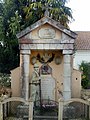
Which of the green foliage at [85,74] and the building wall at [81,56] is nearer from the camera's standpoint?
the green foliage at [85,74]

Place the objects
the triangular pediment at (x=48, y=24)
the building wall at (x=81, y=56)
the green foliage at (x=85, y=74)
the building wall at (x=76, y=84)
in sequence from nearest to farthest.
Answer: the triangular pediment at (x=48, y=24) → the building wall at (x=76, y=84) → the green foliage at (x=85, y=74) → the building wall at (x=81, y=56)

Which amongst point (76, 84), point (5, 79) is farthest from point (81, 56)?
point (76, 84)

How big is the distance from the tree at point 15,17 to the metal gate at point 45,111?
8.45 meters

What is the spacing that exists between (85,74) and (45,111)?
18.1m

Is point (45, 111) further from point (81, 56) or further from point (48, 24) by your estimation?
point (81, 56)

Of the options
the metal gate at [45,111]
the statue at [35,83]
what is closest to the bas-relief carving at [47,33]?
the statue at [35,83]

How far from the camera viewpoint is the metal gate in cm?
1409

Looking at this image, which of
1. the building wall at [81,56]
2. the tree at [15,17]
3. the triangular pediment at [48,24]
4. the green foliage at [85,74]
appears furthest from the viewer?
the building wall at [81,56]

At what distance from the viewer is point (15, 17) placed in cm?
2238

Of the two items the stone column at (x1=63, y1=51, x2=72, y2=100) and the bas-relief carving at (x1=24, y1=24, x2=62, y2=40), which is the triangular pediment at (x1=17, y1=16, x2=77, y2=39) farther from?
the stone column at (x1=63, y1=51, x2=72, y2=100)

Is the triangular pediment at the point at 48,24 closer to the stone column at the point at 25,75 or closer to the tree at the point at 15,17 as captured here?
the stone column at the point at 25,75

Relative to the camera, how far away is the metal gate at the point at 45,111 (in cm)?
1409

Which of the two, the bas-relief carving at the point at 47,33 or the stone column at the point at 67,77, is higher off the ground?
the bas-relief carving at the point at 47,33

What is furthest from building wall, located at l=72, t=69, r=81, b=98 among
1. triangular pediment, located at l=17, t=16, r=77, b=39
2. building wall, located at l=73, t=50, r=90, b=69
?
building wall, located at l=73, t=50, r=90, b=69
